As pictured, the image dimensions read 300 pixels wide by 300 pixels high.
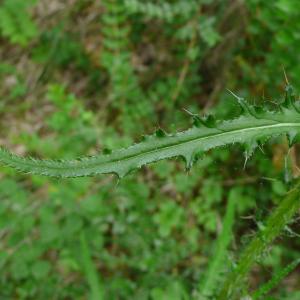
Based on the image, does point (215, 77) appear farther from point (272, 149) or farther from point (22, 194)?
point (22, 194)

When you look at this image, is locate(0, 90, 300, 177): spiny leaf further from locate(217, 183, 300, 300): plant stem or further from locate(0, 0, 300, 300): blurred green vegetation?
locate(0, 0, 300, 300): blurred green vegetation

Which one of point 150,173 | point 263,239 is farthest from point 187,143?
point 150,173

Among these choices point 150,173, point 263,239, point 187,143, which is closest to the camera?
point 187,143

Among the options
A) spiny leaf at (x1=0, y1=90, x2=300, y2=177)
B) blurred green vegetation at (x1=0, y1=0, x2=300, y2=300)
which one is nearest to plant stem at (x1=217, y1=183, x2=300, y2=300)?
spiny leaf at (x1=0, y1=90, x2=300, y2=177)

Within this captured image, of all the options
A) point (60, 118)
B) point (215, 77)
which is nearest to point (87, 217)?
point (60, 118)

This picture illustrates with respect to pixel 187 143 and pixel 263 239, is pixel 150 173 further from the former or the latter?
pixel 187 143

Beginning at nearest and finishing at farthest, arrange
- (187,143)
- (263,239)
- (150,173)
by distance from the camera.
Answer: (187,143) → (263,239) → (150,173)
